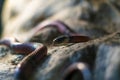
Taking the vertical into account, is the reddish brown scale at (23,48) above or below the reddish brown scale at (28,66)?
above

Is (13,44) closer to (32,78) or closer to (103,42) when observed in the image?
(32,78)

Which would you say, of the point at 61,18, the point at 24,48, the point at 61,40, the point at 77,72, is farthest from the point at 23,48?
the point at 61,18

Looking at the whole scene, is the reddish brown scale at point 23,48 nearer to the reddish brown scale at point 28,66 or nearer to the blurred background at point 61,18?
the reddish brown scale at point 28,66

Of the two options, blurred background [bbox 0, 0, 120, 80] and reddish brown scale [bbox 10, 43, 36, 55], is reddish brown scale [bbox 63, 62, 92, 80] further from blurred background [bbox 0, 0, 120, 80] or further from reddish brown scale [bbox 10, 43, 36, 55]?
blurred background [bbox 0, 0, 120, 80]

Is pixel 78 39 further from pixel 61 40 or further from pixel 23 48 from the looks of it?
pixel 23 48

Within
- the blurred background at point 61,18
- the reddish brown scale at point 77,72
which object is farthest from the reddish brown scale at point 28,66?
the blurred background at point 61,18
